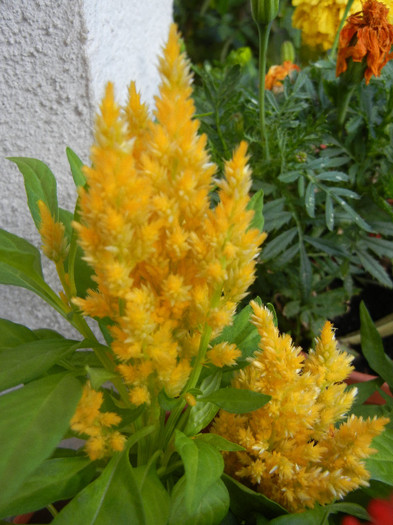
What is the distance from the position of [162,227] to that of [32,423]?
17 centimetres

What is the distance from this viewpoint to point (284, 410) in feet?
1.43

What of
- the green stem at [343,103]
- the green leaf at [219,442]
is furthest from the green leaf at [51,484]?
the green stem at [343,103]

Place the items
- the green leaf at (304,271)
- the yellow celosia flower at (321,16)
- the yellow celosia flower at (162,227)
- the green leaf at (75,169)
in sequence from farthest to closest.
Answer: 1. the yellow celosia flower at (321,16)
2. the green leaf at (304,271)
3. the green leaf at (75,169)
4. the yellow celosia flower at (162,227)

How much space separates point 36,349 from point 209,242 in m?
0.20

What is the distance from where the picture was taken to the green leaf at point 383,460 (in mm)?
471

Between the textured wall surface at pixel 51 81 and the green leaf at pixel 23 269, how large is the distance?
0.20 m

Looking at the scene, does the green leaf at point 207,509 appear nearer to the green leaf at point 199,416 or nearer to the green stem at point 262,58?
the green leaf at point 199,416

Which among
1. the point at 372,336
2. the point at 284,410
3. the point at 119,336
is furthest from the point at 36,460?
the point at 372,336

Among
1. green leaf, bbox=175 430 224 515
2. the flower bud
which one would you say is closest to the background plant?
the flower bud

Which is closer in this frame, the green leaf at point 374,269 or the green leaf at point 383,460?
the green leaf at point 383,460

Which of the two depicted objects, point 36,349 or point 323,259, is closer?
point 36,349

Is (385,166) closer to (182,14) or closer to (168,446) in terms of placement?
(168,446)

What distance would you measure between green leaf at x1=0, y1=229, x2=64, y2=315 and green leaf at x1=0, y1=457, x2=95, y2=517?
0.14m

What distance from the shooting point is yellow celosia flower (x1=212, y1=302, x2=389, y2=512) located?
427mm
